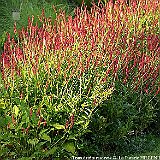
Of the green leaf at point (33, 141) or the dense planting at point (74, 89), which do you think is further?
the dense planting at point (74, 89)

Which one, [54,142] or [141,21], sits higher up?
[141,21]

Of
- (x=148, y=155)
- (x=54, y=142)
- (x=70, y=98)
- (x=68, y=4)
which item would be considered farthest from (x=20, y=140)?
(x=68, y=4)

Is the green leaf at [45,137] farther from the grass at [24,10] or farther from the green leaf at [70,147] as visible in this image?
the grass at [24,10]

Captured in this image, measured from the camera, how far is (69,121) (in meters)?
→ 4.72

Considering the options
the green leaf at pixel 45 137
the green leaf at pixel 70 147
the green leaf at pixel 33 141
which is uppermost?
the green leaf at pixel 45 137

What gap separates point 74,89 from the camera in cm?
507

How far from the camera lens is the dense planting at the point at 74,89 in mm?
4660

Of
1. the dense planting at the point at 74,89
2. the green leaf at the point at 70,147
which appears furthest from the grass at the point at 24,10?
the green leaf at the point at 70,147

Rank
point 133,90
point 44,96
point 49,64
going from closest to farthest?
1. point 44,96
2. point 49,64
3. point 133,90

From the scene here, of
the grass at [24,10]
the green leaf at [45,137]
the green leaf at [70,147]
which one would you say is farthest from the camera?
the grass at [24,10]

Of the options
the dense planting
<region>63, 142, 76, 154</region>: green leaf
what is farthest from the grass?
<region>63, 142, 76, 154</region>: green leaf

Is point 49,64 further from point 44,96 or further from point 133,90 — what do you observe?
→ point 133,90

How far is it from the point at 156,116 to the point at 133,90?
0.42 metres

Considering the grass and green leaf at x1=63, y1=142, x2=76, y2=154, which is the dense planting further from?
the grass
